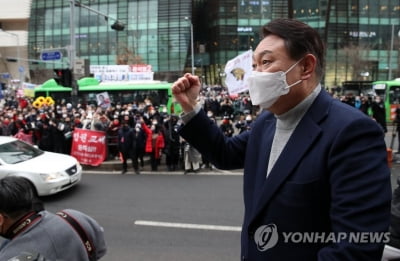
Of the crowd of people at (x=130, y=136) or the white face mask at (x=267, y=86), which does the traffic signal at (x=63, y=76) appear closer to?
the crowd of people at (x=130, y=136)

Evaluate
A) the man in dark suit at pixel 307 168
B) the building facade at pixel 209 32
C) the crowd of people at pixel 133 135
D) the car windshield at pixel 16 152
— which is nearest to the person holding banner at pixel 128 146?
the crowd of people at pixel 133 135

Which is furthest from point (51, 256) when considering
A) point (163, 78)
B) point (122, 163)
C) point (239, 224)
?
point (163, 78)

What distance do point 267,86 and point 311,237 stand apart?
560 millimetres

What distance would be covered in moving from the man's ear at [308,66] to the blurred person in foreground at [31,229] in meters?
1.56

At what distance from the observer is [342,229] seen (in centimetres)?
114

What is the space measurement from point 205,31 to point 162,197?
54.9 metres

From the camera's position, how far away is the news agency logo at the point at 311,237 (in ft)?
3.63

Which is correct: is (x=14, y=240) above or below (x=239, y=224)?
above

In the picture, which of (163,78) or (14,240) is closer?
(14,240)

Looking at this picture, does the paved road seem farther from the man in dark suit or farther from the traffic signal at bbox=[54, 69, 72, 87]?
the traffic signal at bbox=[54, 69, 72, 87]

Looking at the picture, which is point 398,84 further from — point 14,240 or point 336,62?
point 336,62

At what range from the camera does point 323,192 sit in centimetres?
124

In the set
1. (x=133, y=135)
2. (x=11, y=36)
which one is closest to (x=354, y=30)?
(x=133, y=135)

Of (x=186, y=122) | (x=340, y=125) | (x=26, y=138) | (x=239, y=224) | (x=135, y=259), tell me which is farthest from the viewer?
(x=26, y=138)
